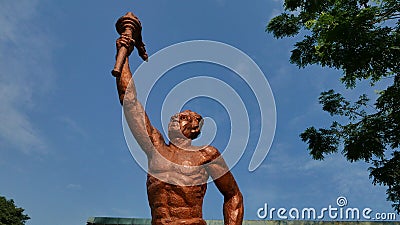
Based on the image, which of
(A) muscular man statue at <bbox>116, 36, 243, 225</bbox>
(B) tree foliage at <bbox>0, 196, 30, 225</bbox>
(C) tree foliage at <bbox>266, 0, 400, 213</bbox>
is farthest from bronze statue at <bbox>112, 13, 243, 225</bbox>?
(B) tree foliage at <bbox>0, 196, 30, 225</bbox>

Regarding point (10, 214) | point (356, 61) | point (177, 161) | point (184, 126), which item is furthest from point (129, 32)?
point (10, 214)

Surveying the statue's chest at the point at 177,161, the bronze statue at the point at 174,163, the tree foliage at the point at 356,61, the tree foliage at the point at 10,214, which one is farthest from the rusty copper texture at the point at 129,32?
the tree foliage at the point at 10,214

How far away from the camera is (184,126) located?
469 centimetres

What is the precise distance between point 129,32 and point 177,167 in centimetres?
145

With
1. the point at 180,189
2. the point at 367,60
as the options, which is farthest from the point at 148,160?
the point at 367,60

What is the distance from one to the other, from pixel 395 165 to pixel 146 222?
621 cm

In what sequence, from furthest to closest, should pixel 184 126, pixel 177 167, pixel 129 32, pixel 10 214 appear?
pixel 10 214, pixel 184 126, pixel 129 32, pixel 177 167

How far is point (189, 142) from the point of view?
4.68m

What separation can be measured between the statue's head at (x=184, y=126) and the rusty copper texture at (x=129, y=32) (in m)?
0.77

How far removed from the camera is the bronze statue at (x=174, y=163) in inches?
166

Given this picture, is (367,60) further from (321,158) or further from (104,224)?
(104,224)

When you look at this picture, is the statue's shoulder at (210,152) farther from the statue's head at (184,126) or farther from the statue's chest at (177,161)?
the statue's head at (184,126)

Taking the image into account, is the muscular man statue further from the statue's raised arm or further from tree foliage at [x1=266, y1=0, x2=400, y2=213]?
tree foliage at [x1=266, y1=0, x2=400, y2=213]

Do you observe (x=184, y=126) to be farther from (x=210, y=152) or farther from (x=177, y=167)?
(x=177, y=167)
